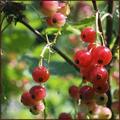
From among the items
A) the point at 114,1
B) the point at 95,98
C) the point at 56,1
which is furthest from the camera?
the point at 114,1

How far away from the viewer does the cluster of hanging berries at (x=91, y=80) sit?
193cm

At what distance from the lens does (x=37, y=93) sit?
6.63 feet

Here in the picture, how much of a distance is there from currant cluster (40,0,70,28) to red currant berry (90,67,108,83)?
0.34 meters

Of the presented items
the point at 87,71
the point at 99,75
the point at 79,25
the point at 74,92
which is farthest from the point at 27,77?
the point at 99,75

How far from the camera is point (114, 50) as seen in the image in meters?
2.43

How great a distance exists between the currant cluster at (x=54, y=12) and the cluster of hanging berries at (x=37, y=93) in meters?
0.28

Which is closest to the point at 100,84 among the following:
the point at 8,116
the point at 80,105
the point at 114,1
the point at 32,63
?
the point at 80,105

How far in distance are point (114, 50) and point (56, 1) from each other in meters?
0.39

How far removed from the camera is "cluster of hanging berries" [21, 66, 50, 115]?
197 centimetres

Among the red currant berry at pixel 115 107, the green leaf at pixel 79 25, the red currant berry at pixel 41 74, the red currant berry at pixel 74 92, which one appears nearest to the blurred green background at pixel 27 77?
the green leaf at pixel 79 25

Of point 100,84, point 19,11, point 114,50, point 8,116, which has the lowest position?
point 8,116

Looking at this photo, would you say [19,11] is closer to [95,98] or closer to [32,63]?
[95,98]

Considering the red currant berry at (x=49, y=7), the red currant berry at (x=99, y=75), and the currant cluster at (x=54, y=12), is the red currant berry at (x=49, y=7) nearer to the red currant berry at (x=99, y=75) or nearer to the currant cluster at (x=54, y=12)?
the currant cluster at (x=54, y=12)

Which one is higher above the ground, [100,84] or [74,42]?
[74,42]
